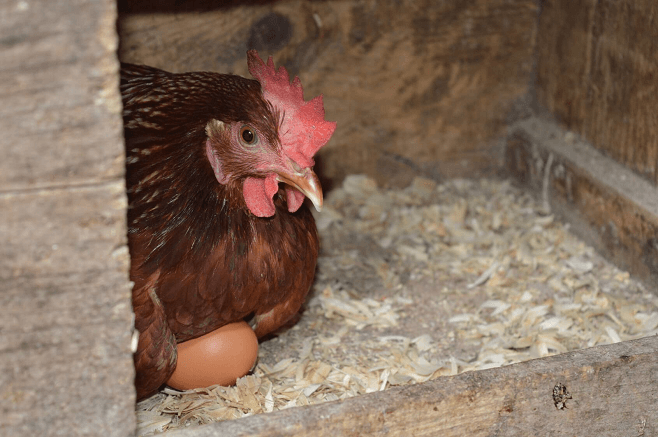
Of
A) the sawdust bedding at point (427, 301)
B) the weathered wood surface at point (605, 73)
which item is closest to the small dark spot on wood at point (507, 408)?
the sawdust bedding at point (427, 301)

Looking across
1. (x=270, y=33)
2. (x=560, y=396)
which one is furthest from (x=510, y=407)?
(x=270, y=33)

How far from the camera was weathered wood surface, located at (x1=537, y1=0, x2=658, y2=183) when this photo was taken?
200 centimetres

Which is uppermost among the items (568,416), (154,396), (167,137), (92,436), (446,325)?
(167,137)

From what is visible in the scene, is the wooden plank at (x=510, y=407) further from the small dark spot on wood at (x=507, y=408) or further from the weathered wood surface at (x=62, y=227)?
the weathered wood surface at (x=62, y=227)

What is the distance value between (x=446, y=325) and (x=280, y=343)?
0.49 m

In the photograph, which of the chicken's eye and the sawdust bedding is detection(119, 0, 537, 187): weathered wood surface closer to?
the sawdust bedding

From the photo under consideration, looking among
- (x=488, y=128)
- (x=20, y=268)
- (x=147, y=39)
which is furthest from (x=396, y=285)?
(x=20, y=268)

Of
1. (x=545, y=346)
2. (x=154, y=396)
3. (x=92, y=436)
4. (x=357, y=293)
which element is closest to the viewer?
(x=92, y=436)

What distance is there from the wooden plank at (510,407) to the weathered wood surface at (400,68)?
4.19 feet

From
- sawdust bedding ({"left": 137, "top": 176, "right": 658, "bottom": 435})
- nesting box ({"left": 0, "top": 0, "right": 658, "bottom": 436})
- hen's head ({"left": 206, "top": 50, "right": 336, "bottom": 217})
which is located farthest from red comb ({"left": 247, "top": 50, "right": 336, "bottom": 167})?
sawdust bedding ({"left": 137, "top": 176, "right": 658, "bottom": 435})

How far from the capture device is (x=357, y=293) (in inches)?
86.7

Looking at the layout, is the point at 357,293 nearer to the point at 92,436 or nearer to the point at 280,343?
the point at 280,343

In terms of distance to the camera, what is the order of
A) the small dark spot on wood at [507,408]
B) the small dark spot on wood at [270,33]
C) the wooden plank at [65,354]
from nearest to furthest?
the wooden plank at [65,354] < the small dark spot on wood at [507,408] < the small dark spot on wood at [270,33]

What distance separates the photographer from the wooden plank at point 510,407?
4.20 ft
